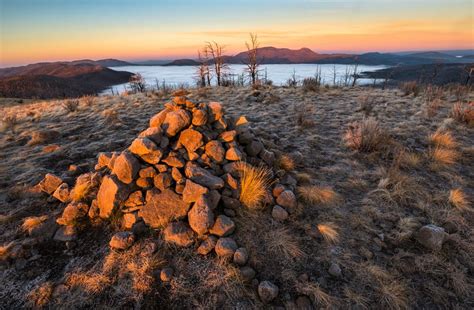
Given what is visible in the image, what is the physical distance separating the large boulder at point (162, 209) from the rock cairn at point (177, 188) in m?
0.01

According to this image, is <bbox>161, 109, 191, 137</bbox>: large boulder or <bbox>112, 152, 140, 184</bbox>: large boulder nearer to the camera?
<bbox>112, 152, 140, 184</bbox>: large boulder

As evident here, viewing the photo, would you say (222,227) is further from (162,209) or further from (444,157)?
(444,157)

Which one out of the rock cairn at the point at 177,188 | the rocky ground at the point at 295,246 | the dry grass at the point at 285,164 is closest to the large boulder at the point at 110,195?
the rock cairn at the point at 177,188

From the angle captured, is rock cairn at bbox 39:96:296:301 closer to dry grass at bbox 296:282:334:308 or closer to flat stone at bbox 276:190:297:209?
flat stone at bbox 276:190:297:209

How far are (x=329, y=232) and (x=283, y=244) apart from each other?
0.78 meters

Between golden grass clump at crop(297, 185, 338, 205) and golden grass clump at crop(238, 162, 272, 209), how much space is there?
0.80 meters

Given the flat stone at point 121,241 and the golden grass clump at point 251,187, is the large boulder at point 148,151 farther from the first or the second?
the golden grass clump at point 251,187

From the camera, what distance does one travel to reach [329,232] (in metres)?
3.80

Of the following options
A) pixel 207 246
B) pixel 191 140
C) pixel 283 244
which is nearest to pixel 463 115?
pixel 283 244

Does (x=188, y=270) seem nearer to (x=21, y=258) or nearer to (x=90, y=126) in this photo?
(x=21, y=258)

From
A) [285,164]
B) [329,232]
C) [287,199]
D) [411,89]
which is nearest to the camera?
[329,232]

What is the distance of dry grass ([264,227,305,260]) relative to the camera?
3514 millimetres

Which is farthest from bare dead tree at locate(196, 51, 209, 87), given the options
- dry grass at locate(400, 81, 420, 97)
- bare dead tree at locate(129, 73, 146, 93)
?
dry grass at locate(400, 81, 420, 97)

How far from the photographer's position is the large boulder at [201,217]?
143 inches
